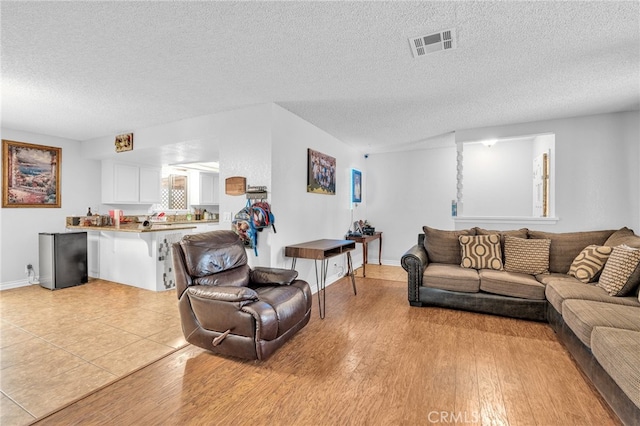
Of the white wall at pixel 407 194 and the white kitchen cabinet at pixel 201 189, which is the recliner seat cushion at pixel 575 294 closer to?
the white wall at pixel 407 194

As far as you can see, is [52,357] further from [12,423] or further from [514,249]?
[514,249]

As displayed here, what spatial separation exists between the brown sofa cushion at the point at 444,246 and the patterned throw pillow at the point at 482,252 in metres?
0.13

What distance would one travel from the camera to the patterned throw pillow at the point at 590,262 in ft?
9.59

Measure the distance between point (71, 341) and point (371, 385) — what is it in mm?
2693

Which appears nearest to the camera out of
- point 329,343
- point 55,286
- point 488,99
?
point 329,343

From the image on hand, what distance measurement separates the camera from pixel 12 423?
166 centimetres

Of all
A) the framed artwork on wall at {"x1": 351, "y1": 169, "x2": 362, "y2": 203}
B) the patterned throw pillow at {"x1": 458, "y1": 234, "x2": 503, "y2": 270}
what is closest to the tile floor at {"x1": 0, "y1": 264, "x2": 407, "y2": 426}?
the patterned throw pillow at {"x1": 458, "y1": 234, "x2": 503, "y2": 270}

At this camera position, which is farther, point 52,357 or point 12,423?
point 52,357

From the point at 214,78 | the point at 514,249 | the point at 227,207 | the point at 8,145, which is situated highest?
the point at 214,78

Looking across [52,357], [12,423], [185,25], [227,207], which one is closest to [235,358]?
[12,423]

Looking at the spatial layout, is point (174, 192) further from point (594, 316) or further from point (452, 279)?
point (594, 316)

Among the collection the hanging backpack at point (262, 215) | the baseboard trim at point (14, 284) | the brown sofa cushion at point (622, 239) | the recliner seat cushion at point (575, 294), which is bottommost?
the baseboard trim at point (14, 284)

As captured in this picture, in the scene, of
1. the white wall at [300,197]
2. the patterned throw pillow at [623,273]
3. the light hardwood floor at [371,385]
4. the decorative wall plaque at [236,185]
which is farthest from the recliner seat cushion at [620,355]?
the decorative wall plaque at [236,185]

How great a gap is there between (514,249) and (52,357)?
15.5 ft
